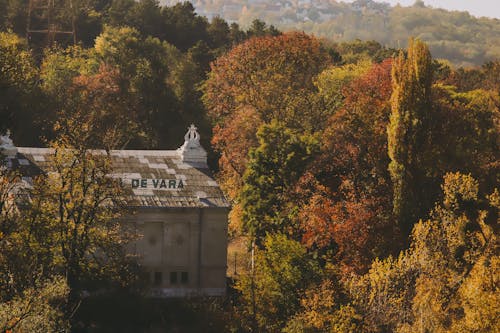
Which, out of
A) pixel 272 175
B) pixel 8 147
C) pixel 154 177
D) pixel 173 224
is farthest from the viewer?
pixel 272 175

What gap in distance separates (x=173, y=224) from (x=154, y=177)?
3.23m

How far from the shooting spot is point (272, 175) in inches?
2352

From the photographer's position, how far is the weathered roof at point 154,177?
185 ft

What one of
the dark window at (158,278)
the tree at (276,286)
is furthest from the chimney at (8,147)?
the tree at (276,286)

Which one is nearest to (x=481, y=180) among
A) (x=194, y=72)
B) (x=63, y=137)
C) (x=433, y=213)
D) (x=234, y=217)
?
(x=433, y=213)

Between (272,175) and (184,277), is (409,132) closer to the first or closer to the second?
(272,175)

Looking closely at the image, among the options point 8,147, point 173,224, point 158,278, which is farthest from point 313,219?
point 8,147

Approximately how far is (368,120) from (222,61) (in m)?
22.4

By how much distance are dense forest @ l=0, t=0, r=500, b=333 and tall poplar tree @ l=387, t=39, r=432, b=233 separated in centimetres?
9

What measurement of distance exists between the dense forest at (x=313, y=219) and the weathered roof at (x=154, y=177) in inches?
80.9

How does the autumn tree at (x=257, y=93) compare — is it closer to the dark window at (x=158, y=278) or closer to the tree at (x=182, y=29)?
the dark window at (x=158, y=278)

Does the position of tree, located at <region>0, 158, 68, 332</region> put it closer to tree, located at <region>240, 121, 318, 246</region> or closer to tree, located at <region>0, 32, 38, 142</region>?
tree, located at <region>0, 32, 38, 142</region>

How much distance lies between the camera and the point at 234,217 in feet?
224

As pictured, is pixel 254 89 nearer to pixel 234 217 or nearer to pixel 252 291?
pixel 234 217
